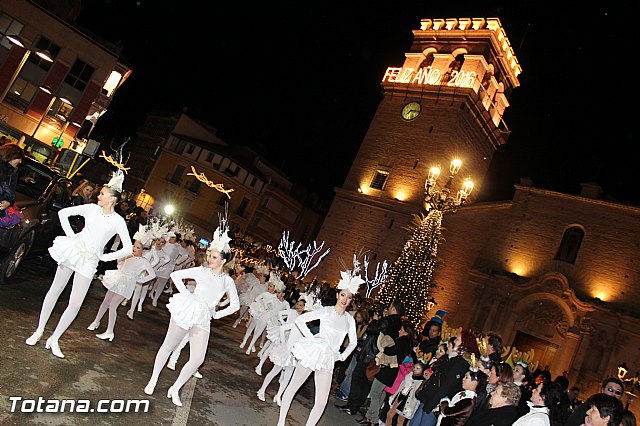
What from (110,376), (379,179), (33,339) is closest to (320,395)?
(110,376)

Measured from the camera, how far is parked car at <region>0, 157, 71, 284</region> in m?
8.04

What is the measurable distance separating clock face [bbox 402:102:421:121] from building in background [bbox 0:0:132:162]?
2119 cm

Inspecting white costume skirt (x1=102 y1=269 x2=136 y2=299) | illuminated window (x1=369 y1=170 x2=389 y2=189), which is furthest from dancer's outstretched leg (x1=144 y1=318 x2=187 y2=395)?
illuminated window (x1=369 y1=170 x2=389 y2=189)

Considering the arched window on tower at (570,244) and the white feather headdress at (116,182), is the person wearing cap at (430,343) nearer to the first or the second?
the white feather headdress at (116,182)

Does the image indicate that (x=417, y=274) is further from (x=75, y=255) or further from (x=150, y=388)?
(x=75, y=255)

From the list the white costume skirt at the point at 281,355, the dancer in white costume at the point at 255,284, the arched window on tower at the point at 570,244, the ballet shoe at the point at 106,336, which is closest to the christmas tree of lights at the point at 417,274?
the arched window on tower at the point at 570,244

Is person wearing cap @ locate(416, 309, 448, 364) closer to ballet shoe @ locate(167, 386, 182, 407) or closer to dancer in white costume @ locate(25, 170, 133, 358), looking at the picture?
ballet shoe @ locate(167, 386, 182, 407)

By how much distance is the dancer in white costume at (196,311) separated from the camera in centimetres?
572

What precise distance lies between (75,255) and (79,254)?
4 centimetres

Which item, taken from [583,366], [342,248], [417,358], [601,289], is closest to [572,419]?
[417,358]

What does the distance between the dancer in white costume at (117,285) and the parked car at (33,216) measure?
5.48 feet

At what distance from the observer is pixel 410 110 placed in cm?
3416

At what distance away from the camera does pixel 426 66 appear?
3481cm

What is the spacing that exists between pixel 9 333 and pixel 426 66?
33279 mm
